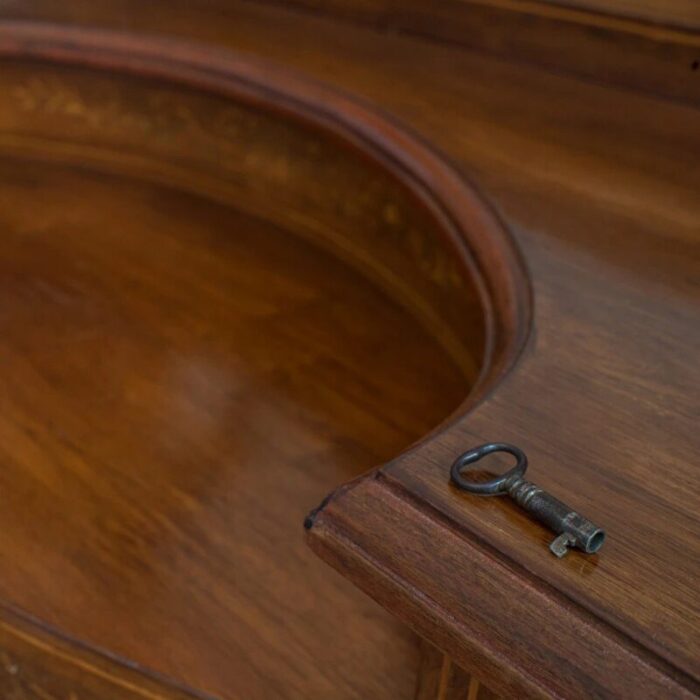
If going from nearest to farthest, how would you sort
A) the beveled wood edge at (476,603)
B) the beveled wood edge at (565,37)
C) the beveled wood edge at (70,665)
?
1. the beveled wood edge at (476,603)
2. the beveled wood edge at (70,665)
3. the beveled wood edge at (565,37)

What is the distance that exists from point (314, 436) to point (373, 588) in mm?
425

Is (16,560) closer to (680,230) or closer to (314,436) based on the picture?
(314,436)

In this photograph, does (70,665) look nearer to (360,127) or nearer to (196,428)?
(196,428)

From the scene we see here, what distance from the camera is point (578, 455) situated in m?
0.58

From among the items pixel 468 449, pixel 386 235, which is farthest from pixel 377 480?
pixel 386 235

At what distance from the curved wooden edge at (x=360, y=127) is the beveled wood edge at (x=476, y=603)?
13cm

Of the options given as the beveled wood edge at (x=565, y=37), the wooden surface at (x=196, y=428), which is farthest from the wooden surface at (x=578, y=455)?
the wooden surface at (x=196, y=428)

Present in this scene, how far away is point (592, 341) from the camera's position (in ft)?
2.31

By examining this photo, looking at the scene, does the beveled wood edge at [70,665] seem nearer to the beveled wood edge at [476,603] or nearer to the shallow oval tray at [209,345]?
the shallow oval tray at [209,345]

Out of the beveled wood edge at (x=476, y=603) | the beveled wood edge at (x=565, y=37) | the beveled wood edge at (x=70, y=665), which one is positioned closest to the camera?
the beveled wood edge at (x=476, y=603)

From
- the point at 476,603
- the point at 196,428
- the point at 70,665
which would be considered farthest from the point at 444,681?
the point at 196,428

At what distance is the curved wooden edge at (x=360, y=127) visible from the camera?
0.78 m

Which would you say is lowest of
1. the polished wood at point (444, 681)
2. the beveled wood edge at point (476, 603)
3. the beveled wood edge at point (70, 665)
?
the beveled wood edge at point (70, 665)

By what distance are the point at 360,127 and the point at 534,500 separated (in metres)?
0.67
